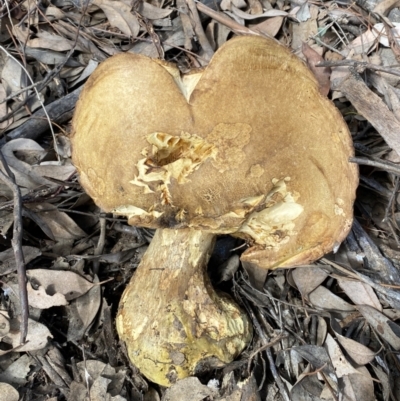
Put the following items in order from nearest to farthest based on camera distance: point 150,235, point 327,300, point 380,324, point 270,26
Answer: point 380,324 → point 327,300 → point 150,235 → point 270,26

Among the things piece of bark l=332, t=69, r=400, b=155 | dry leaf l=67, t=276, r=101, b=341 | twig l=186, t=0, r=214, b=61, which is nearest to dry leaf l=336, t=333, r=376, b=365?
piece of bark l=332, t=69, r=400, b=155

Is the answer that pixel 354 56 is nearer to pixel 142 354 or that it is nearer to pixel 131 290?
pixel 131 290

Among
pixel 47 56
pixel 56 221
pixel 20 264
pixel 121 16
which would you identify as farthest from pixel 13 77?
pixel 20 264

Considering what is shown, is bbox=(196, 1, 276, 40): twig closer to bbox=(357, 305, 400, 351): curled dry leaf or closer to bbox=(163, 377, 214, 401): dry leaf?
bbox=(357, 305, 400, 351): curled dry leaf

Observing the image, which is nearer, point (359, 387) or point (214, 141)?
point (214, 141)

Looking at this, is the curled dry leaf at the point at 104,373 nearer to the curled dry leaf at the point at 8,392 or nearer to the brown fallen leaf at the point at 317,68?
the curled dry leaf at the point at 8,392

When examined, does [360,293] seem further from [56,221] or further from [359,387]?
[56,221]
